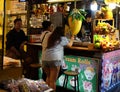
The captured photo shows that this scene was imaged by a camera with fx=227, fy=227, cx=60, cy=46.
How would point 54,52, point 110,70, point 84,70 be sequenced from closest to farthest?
1. point 54,52
2. point 84,70
3. point 110,70

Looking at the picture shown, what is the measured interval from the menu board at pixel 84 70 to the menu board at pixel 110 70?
0.52 ft

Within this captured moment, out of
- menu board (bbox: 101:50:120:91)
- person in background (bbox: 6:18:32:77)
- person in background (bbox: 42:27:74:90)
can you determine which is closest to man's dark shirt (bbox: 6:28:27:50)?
person in background (bbox: 6:18:32:77)

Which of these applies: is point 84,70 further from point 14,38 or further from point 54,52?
point 14,38

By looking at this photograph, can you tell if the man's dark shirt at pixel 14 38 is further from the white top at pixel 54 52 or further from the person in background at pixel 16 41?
the white top at pixel 54 52

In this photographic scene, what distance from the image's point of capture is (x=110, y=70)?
4719 mm

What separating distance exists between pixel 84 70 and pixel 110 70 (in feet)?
1.84

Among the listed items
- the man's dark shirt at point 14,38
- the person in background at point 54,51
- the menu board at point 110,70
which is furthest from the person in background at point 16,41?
the menu board at point 110,70

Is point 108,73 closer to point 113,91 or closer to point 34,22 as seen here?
point 113,91

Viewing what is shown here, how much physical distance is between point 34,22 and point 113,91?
2727mm

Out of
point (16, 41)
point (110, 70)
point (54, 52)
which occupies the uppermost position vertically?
point (16, 41)

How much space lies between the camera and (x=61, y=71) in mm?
4480

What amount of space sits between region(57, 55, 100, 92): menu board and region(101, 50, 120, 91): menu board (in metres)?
0.16

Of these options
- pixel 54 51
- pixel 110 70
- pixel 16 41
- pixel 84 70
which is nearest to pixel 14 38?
pixel 16 41

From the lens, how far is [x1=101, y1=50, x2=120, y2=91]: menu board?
4469mm
